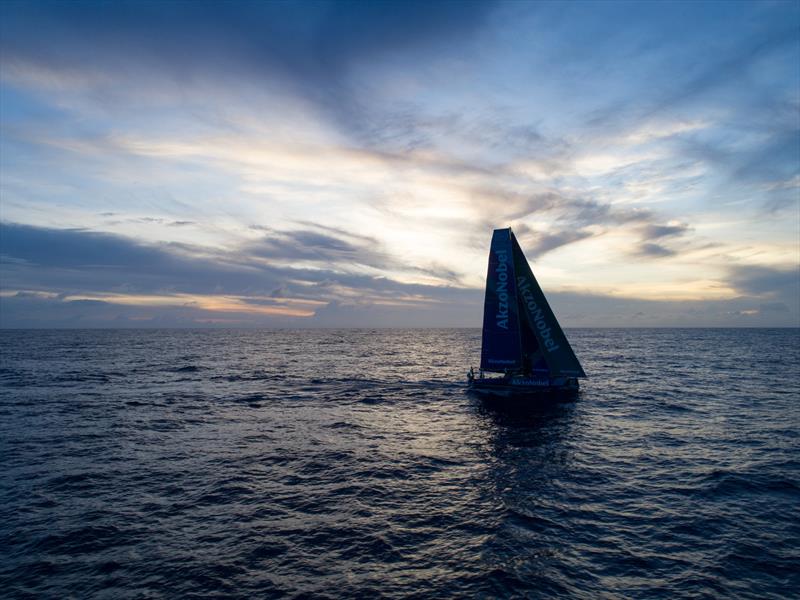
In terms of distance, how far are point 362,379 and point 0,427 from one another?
37.1 m

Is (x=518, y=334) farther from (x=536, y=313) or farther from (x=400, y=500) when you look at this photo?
(x=400, y=500)

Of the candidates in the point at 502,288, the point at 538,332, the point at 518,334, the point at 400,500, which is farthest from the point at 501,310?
the point at 400,500

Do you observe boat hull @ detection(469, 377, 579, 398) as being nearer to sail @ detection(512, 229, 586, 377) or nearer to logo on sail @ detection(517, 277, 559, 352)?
sail @ detection(512, 229, 586, 377)

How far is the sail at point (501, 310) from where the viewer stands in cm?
4253

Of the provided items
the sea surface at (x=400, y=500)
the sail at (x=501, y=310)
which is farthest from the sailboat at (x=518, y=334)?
the sea surface at (x=400, y=500)

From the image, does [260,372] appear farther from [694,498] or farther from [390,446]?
[694,498]

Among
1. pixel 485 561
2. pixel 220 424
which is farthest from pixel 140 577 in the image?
pixel 220 424

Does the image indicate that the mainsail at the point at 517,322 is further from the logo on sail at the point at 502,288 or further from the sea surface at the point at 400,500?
the sea surface at the point at 400,500

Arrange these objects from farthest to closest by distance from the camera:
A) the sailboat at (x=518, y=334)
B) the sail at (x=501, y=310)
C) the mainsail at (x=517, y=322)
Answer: the sail at (x=501, y=310)
the mainsail at (x=517, y=322)
the sailboat at (x=518, y=334)

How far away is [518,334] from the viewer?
42312 mm

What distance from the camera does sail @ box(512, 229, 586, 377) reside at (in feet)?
137

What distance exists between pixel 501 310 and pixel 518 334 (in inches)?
112

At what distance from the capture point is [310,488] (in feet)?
67.7

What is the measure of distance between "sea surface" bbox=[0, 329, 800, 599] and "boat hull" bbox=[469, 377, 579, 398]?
5.65ft
